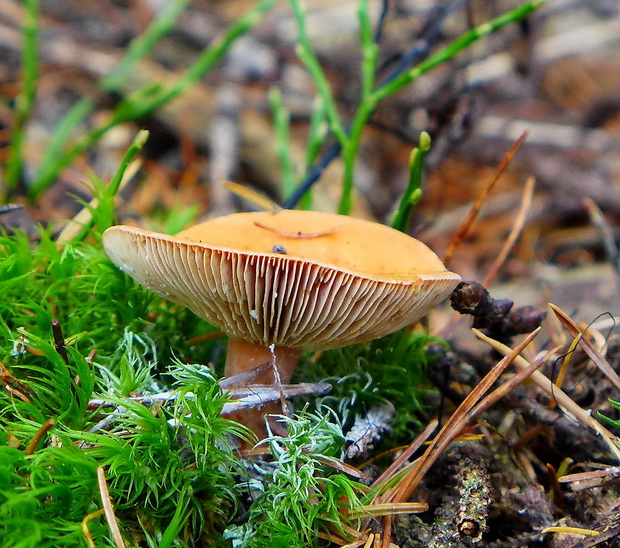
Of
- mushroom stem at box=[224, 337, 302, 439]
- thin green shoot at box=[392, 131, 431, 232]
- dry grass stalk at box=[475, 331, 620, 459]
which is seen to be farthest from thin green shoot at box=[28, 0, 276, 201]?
dry grass stalk at box=[475, 331, 620, 459]

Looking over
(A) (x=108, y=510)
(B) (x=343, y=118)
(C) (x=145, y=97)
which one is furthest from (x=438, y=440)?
(B) (x=343, y=118)

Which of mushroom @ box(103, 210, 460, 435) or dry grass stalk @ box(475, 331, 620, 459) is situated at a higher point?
mushroom @ box(103, 210, 460, 435)

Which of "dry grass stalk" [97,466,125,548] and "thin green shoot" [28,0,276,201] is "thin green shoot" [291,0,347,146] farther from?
"dry grass stalk" [97,466,125,548]

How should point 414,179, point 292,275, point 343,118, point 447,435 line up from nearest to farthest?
1. point 292,275
2. point 447,435
3. point 414,179
4. point 343,118

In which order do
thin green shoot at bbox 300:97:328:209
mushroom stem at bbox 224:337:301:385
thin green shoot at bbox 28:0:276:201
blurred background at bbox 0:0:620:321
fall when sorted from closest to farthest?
mushroom stem at bbox 224:337:301:385 < thin green shoot at bbox 300:97:328:209 < thin green shoot at bbox 28:0:276:201 < blurred background at bbox 0:0:620:321

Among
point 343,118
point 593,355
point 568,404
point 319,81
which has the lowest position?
point 343,118

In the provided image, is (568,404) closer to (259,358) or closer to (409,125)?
(259,358)

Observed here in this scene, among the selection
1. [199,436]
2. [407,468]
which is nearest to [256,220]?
[199,436]
